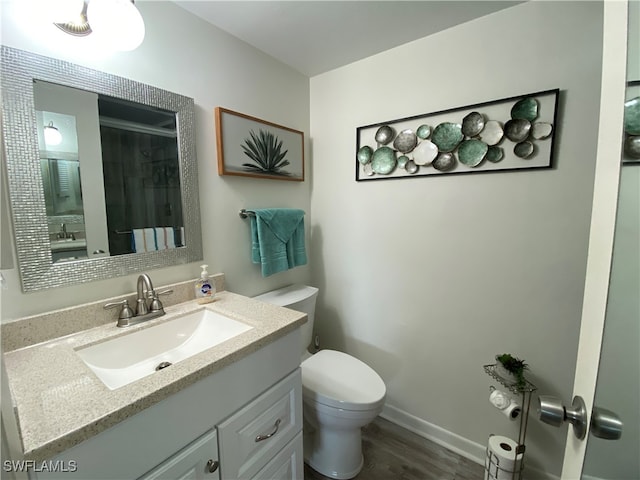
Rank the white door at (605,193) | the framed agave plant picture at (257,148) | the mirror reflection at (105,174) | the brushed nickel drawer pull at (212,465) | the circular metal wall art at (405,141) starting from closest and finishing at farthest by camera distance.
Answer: the white door at (605,193)
the brushed nickel drawer pull at (212,465)
the mirror reflection at (105,174)
the framed agave plant picture at (257,148)
the circular metal wall art at (405,141)

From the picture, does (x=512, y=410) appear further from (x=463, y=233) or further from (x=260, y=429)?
(x=260, y=429)

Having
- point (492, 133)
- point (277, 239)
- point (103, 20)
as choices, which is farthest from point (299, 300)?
point (103, 20)

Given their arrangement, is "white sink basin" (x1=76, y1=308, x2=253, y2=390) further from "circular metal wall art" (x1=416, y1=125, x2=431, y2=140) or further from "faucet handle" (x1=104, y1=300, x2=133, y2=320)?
"circular metal wall art" (x1=416, y1=125, x2=431, y2=140)

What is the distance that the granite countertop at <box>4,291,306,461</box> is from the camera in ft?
1.77

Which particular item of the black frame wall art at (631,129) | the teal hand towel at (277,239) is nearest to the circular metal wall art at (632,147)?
the black frame wall art at (631,129)

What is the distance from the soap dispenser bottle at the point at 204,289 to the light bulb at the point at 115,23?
872 millimetres

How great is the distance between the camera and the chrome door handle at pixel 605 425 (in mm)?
497

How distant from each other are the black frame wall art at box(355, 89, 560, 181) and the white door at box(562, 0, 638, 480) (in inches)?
30.2

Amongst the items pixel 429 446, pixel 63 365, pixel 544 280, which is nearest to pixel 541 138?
pixel 544 280

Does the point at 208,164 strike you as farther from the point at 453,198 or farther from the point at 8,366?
the point at 453,198

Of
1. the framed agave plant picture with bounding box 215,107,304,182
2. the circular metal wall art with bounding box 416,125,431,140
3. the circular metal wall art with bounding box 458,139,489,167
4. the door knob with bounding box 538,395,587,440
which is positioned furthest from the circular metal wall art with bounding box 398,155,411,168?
the door knob with bounding box 538,395,587,440

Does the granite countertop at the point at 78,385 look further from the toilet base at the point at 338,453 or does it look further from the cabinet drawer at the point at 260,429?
the toilet base at the point at 338,453

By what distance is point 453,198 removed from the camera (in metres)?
1.40

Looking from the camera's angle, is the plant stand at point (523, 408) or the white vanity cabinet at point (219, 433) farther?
the plant stand at point (523, 408)
